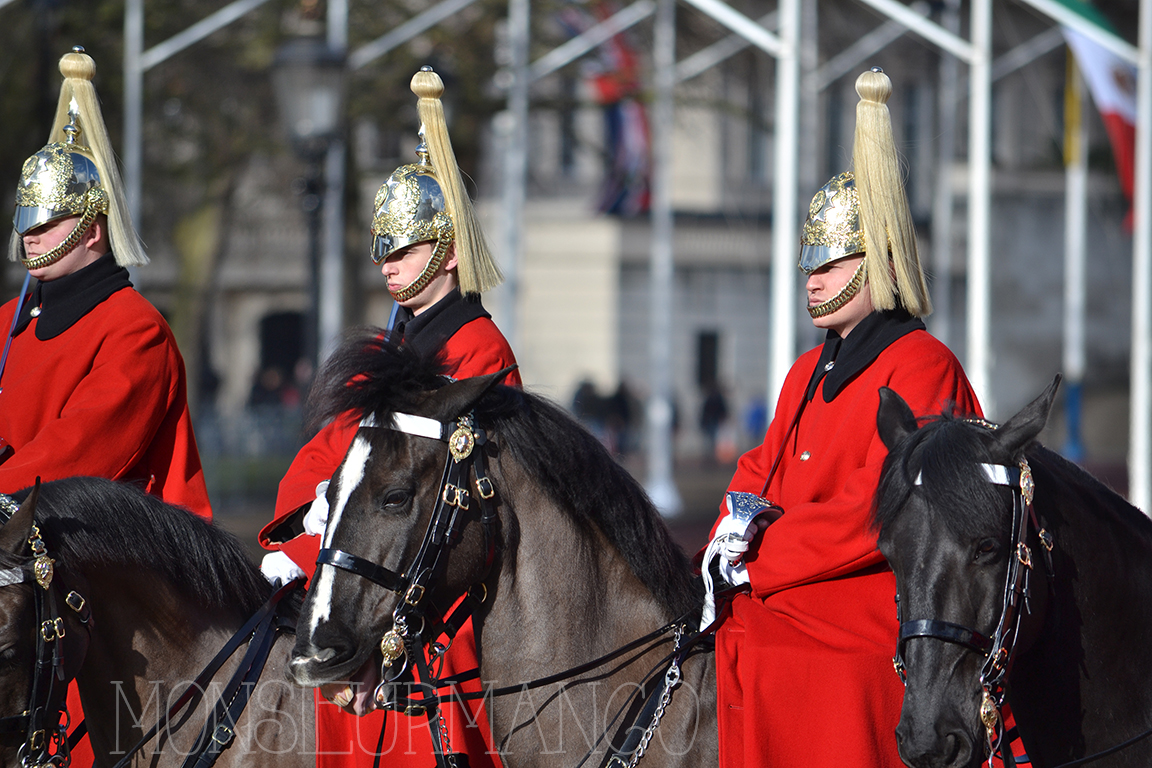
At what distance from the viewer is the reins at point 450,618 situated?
395cm

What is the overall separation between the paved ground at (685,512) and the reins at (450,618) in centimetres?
782

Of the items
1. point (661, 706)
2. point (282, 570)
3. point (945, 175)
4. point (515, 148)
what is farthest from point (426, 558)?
point (945, 175)

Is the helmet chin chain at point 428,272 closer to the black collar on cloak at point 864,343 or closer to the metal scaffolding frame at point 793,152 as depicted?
the black collar on cloak at point 864,343

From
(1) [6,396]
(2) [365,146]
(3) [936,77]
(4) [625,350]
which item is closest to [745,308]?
(4) [625,350]

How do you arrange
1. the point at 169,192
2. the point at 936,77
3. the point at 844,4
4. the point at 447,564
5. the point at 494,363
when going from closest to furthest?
the point at 447,564
the point at 494,363
the point at 169,192
the point at 844,4
the point at 936,77

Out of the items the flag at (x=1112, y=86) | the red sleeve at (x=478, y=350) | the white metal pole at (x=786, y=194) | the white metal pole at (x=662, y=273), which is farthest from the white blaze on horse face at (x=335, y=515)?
the white metal pole at (x=662, y=273)

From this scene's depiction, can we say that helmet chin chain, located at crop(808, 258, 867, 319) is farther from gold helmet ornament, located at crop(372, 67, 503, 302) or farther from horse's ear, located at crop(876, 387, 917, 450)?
gold helmet ornament, located at crop(372, 67, 503, 302)

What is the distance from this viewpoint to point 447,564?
401 cm

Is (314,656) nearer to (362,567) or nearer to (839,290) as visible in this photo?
(362,567)

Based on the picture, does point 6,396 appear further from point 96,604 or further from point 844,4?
point 844,4

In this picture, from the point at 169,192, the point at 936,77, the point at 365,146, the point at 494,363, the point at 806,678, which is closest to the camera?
the point at 806,678

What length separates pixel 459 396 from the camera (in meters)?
4.05

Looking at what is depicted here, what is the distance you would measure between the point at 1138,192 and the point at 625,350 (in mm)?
21925

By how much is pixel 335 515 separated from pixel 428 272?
1290mm
